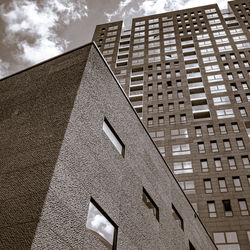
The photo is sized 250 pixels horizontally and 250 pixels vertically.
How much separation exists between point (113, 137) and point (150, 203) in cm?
321

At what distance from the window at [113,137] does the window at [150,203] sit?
6.41ft

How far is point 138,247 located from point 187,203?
24.0 ft

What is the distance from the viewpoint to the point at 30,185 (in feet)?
24.0

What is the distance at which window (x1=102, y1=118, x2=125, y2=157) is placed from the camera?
10.9m

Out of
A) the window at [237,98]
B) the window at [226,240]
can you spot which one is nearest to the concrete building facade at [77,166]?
the window at [226,240]

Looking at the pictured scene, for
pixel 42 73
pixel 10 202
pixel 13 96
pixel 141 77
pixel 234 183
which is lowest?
pixel 10 202

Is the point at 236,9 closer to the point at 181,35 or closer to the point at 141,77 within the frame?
the point at 181,35

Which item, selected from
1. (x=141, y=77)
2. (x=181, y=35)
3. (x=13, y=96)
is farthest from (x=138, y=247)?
(x=181, y=35)

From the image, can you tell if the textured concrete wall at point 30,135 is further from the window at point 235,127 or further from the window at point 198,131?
the window at point 235,127

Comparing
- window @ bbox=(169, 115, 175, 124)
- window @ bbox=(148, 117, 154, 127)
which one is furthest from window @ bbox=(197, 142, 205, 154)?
window @ bbox=(148, 117, 154, 127)

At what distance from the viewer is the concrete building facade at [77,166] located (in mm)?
6975

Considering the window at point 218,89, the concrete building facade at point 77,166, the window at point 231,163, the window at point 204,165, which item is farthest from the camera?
the window at point 218,89

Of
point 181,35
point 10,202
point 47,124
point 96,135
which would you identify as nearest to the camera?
point 10,202

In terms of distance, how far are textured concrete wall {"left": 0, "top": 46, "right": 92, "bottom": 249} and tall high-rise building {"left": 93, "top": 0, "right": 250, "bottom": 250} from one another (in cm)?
2496
